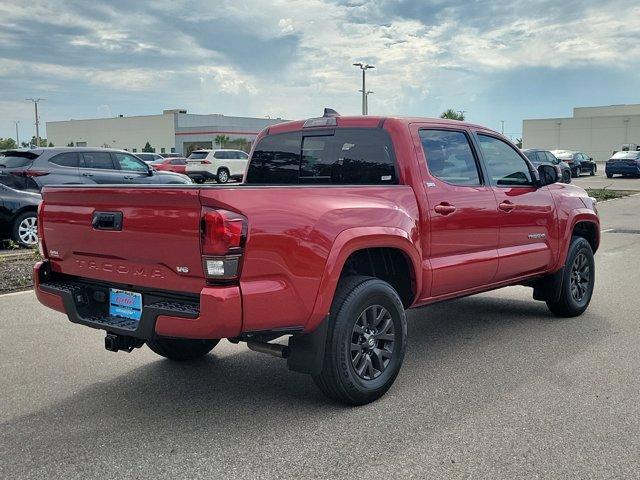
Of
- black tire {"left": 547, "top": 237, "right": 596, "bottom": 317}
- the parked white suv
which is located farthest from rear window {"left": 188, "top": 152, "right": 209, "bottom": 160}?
black tire {"left": 547, "top": 237, "right": 596, "bottom": 317}

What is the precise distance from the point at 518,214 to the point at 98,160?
1145 centimetres

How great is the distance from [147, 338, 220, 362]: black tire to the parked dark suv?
29.0 ft

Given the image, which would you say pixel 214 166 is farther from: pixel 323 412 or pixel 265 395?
pixel 323 412

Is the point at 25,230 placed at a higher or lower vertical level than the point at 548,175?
lower


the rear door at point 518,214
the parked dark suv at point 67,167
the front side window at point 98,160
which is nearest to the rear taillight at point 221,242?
the rear door at point 518,214

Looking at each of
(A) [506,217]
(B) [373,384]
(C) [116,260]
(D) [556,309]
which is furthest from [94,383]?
(D) [556,309]

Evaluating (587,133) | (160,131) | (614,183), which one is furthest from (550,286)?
(587,133)

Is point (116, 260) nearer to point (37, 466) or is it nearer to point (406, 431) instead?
point (37, 466)

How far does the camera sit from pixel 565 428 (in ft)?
12.5

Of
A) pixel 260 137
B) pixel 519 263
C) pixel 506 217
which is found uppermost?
pixel 260 137

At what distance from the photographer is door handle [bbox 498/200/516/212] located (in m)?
5.55

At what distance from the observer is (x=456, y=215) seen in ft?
16.6

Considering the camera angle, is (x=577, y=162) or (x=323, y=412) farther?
(x=577, y=162)

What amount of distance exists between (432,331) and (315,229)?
267cm
